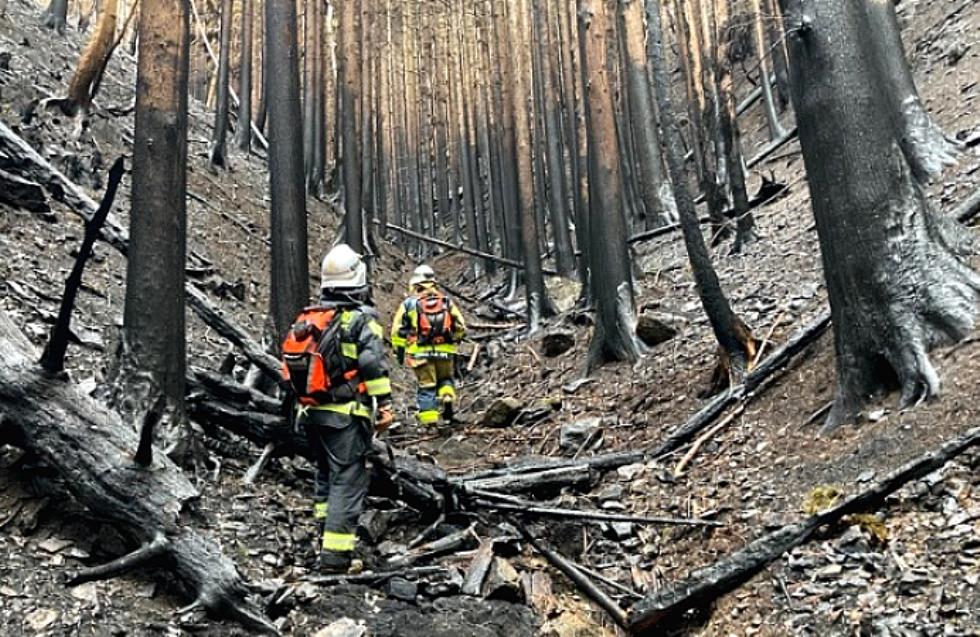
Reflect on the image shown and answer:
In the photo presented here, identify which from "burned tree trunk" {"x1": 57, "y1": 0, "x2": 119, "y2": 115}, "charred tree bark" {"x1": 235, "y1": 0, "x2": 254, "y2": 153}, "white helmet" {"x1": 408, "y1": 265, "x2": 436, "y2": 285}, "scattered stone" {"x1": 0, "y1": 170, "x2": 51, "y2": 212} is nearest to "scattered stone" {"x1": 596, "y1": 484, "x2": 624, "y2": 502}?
"white helmet" {"x1": 408, "y1": 265, "x2": 436, "y2": 285}

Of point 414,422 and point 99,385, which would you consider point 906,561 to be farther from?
point 414,422

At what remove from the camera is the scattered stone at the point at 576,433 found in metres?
7.00

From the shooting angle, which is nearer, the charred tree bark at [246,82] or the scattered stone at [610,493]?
the scattered stone at [610,493]

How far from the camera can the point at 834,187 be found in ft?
15.8

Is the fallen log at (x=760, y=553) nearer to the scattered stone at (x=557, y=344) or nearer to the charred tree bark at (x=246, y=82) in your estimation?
the scattered stone at (x=557, y=344)

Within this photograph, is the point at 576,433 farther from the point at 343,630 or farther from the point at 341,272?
the point at 343,630

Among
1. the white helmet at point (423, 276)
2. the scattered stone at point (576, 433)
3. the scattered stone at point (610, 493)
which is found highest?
the white helmet at point (423, 276)

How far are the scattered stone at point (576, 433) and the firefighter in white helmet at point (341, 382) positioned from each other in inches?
107

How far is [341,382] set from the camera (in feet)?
14.9

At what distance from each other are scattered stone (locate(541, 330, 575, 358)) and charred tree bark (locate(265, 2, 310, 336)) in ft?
15.5

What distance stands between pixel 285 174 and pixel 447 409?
3.17m

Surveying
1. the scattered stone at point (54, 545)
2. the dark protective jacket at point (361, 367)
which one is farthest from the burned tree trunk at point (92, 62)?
the scattered stone at point (54, 545)

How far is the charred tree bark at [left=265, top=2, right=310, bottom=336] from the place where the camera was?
6637mm

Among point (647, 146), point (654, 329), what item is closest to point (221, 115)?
point (647, 146)
